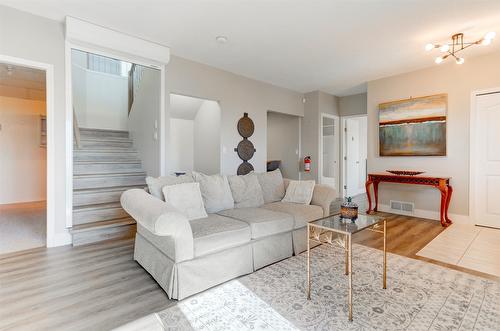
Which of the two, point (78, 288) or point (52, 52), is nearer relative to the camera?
point (78, 288)

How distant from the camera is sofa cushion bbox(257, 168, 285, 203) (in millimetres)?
3401

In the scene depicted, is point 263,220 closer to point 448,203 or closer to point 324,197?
point 324,197

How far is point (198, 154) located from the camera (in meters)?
5.78

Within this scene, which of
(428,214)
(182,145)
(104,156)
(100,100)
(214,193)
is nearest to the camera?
(214,193)

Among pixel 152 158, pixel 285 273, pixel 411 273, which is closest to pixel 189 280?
pixel 285 273

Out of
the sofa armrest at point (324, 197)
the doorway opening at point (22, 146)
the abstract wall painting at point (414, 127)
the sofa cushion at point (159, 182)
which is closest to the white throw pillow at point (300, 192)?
the sofa armrest at point (324, 197)

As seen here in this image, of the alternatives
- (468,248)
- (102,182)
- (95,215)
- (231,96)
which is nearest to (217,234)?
(95,215)

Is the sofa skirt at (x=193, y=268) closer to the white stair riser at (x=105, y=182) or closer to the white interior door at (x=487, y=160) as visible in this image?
the white stair riser at (x=105, y=182)

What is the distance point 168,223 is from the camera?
173cm

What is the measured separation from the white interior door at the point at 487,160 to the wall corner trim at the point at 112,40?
5.00 m

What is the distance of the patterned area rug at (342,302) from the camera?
1.58 meters

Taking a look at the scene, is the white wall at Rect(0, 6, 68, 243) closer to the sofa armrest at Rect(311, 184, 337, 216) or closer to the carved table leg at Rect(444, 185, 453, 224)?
the sofa armrest at Rect(311, 184, 337, 216)

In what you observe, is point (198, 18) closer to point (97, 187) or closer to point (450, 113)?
point (97, 187)

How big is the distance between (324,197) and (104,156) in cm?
393
